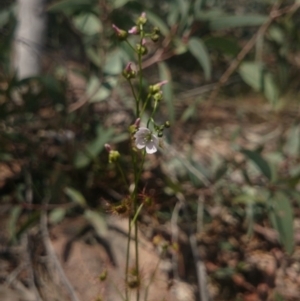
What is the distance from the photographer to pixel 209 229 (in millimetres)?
2270

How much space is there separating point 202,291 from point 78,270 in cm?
34

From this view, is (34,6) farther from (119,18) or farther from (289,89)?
(289,89)

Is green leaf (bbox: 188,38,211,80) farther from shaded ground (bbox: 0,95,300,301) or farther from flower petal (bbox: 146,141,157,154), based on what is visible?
flower petal (bbox: 146,141,157,154)

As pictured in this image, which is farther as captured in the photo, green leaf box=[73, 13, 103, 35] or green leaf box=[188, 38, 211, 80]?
green leaf box=[73, 13, 103, 35]

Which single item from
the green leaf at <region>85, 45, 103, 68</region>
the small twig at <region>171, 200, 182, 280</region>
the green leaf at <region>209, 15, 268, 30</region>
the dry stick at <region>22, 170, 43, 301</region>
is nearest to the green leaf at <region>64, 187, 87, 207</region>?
the dry stick at <region>22, 170, 43, 301</region>

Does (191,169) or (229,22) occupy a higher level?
(229,22)

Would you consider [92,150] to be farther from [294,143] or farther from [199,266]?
[294,143]

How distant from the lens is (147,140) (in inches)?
48.3

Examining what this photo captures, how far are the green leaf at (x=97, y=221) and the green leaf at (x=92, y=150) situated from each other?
5.6 inches

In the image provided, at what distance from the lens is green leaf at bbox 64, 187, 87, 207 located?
202cm

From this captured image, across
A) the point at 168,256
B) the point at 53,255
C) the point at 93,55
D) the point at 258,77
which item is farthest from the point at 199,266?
the point at 93,55

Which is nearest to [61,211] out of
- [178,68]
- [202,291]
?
[202,291]

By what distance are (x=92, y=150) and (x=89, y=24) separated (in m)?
0.39

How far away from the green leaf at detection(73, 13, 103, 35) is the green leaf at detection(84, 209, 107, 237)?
540 mm
